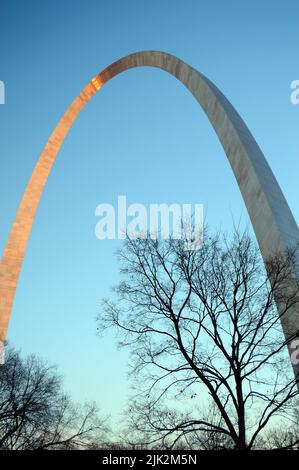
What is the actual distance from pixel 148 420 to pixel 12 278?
679 inches

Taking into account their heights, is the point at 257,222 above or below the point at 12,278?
below

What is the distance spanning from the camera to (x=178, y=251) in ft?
42.0

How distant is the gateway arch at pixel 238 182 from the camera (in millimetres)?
14102

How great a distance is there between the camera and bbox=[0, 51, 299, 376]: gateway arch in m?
14.1

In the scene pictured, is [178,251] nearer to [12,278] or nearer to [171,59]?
[171,59]

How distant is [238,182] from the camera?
55.9 ft
